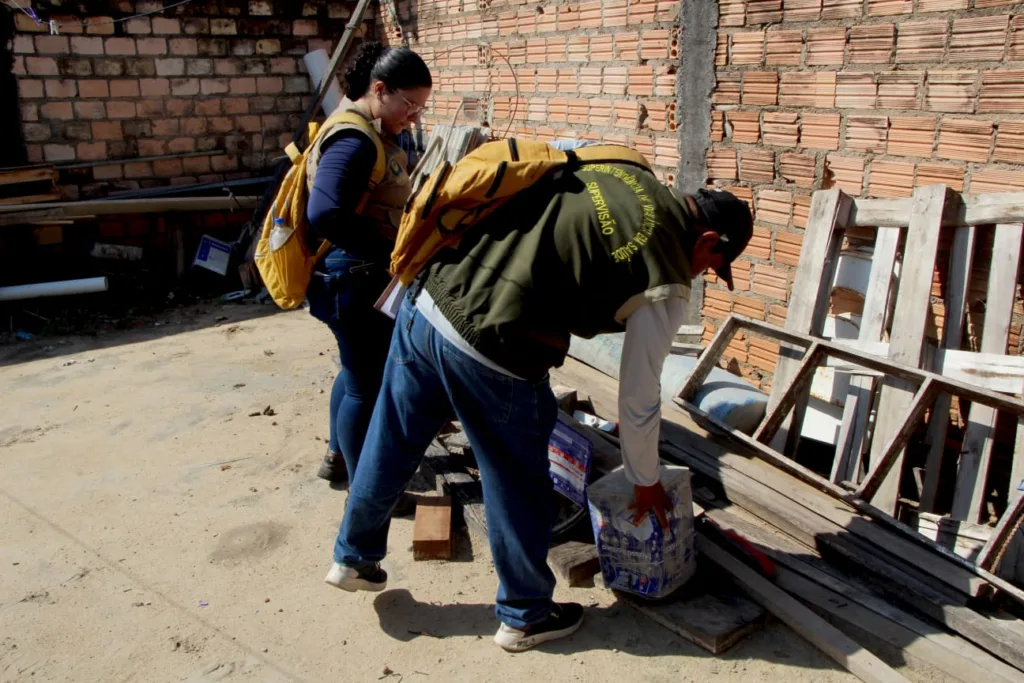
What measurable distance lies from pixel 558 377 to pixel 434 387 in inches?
75.4

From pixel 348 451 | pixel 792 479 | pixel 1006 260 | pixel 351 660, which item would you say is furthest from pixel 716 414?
pixel 351 660

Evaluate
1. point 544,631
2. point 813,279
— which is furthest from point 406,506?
point 813,279

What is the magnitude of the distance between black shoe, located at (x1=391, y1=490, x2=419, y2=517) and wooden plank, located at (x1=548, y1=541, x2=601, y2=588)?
0.73m

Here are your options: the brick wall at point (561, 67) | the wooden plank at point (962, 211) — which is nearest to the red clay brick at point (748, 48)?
the brick wall at point (561, 67)

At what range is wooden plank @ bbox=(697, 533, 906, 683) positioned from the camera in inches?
101

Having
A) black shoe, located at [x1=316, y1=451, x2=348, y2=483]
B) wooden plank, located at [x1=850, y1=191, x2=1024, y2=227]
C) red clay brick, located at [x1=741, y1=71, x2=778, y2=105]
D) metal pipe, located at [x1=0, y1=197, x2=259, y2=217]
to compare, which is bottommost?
black shoe, located at [x1=316, y1=451, x2=348, y2=483]

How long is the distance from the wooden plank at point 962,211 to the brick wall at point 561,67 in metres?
1.23

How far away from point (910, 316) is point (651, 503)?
141 cm

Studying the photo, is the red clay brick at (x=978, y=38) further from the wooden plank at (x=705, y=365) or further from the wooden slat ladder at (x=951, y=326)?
the wooden plank at (x=705, y=365)

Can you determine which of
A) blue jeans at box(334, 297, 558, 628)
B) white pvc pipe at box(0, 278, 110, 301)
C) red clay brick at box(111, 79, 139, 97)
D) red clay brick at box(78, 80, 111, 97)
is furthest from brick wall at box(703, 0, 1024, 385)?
red clay brick at box(78, 80, 111, 97)

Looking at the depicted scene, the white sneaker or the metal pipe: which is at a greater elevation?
the metal pipe

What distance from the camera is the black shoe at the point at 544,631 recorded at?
2.74 m

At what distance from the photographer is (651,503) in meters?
2.67

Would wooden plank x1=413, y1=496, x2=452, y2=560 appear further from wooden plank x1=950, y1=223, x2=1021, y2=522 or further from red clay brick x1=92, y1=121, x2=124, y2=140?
red clay brick x1=92, y1=121, x2=124, y2=140
